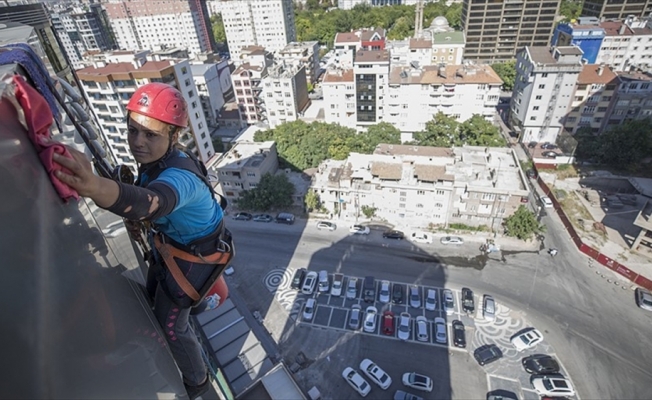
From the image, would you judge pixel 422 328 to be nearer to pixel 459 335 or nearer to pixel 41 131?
pixel 459 335

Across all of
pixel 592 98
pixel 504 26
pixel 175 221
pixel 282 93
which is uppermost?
pixel 175 221

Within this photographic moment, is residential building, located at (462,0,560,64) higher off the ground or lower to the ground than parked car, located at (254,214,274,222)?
higher

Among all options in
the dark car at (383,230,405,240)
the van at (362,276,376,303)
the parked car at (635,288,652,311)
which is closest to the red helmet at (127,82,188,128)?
the van at (362,276,376,303)

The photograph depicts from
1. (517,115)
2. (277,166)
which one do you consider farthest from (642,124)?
(277,166)

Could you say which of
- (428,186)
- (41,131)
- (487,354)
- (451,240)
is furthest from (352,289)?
(41,131)

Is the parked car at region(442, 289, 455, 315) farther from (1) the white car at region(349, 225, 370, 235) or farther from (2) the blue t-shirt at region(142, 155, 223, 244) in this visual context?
(2) the blue t-shirt at region(142, 155, 223, 244)

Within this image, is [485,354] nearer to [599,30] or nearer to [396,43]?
[599,30]

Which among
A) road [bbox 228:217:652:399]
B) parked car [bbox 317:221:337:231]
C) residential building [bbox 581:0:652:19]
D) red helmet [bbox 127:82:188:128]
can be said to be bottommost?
road [bbox 228:217:652:399]
